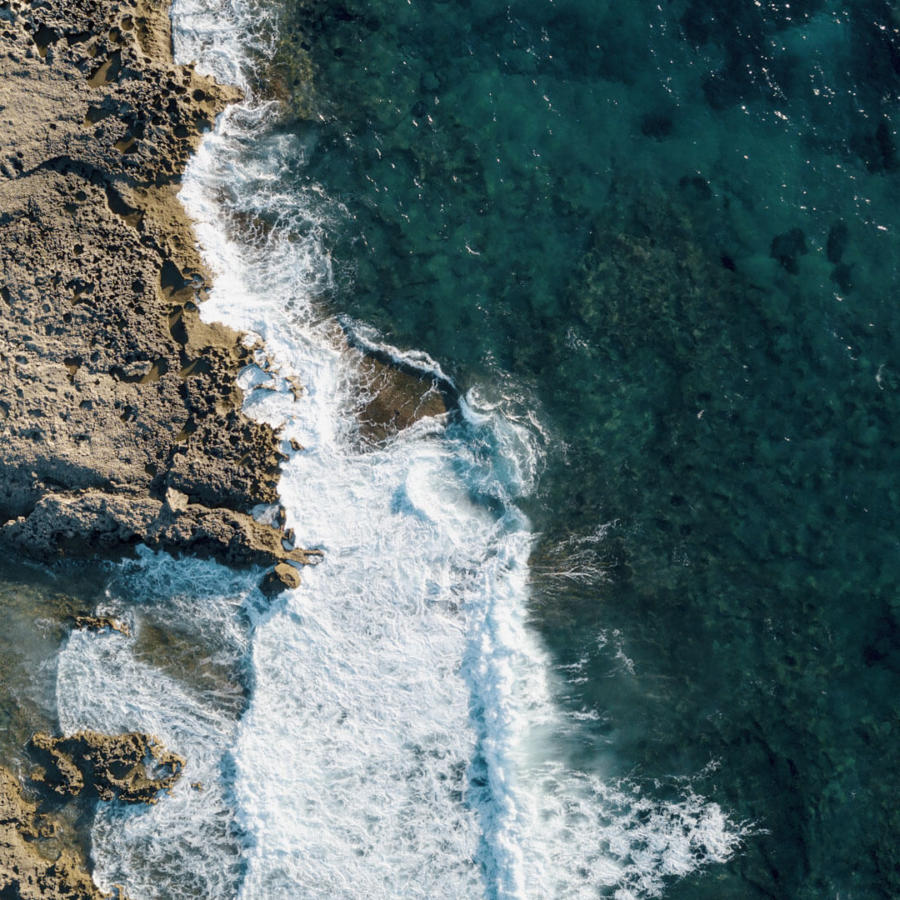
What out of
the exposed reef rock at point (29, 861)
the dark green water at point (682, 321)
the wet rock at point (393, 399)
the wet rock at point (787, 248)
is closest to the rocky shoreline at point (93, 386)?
the exposed reef rock at point (29, 861)

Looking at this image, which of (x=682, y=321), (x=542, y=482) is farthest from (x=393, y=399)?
(x=682, y=321)

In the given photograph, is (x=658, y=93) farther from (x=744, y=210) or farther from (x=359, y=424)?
(x=359, y=424)

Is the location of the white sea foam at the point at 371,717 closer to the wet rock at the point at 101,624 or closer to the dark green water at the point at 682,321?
the wet rock at the point at 101,624

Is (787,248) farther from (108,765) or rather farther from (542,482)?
(108,765)

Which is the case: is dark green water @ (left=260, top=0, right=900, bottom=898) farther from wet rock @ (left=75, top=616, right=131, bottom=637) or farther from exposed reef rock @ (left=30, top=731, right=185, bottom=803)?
exposed reef rock @ (left=30, top=731, right=185, bottom=803)

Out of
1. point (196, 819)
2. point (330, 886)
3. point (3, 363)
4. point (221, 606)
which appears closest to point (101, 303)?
point (3, 363)
